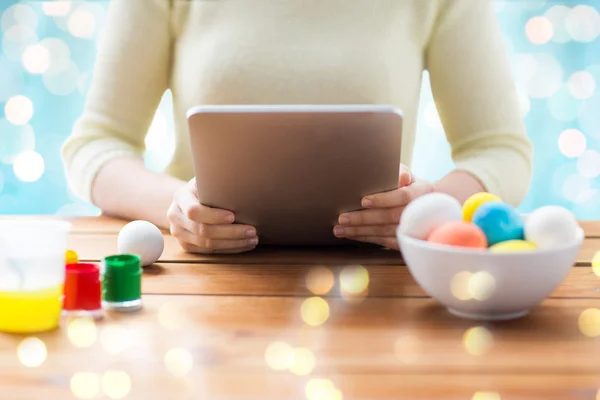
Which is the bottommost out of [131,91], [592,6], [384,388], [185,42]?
[384,388]

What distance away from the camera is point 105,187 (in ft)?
4.53

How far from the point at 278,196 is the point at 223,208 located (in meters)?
0.09

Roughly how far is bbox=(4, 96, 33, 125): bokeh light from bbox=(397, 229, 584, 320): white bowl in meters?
2.02

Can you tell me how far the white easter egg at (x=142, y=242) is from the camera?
38.6 inches

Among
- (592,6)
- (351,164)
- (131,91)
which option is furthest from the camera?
(592,6)

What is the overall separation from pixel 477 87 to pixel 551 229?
0.79 m

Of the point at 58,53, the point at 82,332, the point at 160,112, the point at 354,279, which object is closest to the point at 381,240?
the point at 354,279

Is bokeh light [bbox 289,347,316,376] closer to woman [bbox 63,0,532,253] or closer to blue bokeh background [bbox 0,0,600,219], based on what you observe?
woman [bbox 63,0,532,253]

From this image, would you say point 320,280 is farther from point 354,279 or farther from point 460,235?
point 460,235

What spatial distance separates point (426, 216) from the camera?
0.77 metres

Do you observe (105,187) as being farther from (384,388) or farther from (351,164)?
(384,388)

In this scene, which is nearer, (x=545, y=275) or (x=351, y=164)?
(x=545, y=275)

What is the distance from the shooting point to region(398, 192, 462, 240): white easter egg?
2.54 ft

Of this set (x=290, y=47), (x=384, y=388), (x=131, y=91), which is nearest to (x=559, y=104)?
(x=290, y=47)
